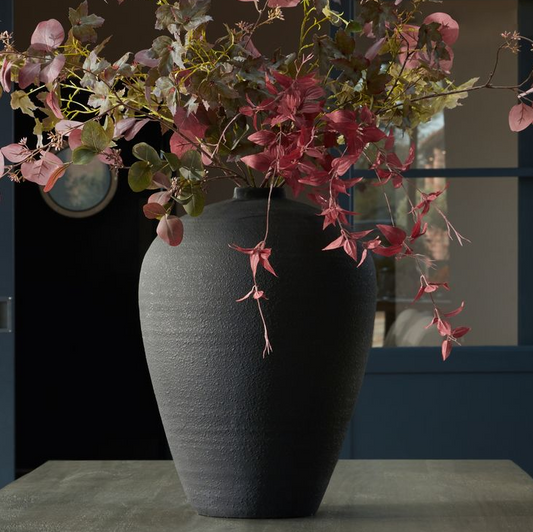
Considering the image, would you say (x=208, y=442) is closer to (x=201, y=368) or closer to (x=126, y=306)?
(x=201, y=368)

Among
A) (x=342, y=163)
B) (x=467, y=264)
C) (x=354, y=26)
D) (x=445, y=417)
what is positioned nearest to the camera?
(x=342, y=163)

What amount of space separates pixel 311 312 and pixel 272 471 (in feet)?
0.61

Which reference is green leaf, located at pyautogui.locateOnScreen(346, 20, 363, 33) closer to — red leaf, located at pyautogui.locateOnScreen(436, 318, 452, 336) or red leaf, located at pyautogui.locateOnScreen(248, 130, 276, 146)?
red leaf, located at pyautogui.locateOnScreen(248, 130, 276, 146)

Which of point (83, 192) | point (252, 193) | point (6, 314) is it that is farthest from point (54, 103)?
point (83, 192)

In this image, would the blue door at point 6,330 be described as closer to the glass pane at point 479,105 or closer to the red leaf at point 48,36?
the glass pane at point 479,105

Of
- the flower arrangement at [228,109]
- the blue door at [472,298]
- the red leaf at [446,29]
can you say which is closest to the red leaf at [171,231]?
the flower arrangement at [228,109]

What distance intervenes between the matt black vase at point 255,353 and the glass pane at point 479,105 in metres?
1.83

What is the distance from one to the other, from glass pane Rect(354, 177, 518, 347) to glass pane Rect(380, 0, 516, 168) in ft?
0.23

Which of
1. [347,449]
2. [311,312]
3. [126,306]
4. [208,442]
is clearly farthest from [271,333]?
[126,306]

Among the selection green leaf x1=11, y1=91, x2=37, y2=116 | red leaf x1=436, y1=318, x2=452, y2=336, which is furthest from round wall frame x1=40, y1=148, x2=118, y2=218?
red leaf x1=436, y1=318, x2=452, y2=336

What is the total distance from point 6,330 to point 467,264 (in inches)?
53.7

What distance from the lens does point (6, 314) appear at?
2.77 meters

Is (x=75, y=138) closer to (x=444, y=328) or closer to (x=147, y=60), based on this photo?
(x=147, y=60)

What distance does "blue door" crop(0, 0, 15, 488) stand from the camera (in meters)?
2.78
